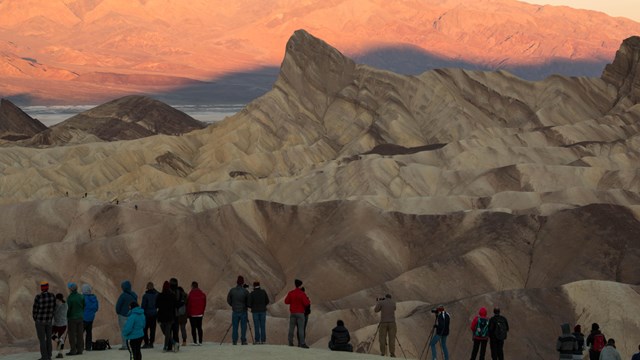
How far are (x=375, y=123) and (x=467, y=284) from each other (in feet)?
199

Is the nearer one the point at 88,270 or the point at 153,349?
the point at 153,349

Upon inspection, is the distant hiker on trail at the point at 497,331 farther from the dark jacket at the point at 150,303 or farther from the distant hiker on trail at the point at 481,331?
the dark jacket at the point at 150,303

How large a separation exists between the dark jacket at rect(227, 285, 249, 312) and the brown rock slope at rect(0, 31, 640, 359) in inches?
666

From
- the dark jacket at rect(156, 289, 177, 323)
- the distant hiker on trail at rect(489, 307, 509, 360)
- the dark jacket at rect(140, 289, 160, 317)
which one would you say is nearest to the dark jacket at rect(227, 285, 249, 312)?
the dark jacket at rect(156, 289, 177, 323)

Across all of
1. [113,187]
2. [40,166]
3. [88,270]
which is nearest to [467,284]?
[88,270]

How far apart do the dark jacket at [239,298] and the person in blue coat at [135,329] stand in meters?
4.56

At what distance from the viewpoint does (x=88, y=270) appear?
6162 cm

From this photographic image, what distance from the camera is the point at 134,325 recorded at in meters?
21.7

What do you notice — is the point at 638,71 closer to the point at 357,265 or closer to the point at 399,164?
the point at 399,164

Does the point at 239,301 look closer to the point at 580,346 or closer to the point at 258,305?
the point at 258,305

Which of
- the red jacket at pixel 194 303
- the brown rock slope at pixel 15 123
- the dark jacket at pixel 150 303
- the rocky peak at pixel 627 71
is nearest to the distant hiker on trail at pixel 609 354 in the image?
the red jacket at pixel 194 303

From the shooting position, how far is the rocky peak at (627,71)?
120250 mm

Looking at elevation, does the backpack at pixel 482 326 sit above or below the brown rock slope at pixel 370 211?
below

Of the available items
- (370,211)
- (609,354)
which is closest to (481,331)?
(609,354)
